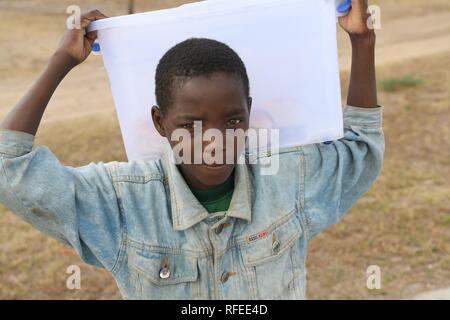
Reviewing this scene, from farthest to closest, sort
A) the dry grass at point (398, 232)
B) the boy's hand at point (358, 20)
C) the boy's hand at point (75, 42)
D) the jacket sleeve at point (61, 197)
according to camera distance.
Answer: the dry grass at point (398, 232) → the boy's hand at point (358, 20) → the boy's hand at point (75, 42) → the jacket sleeve at point (61, 197)

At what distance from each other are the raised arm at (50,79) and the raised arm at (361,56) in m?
0.61

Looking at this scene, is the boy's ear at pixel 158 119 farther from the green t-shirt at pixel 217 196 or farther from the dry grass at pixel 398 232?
the dry grass at pixel 398 232

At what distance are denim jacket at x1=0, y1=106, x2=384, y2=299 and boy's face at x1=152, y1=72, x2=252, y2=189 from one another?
126 mm

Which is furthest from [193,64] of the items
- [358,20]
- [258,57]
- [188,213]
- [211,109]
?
[358,20]

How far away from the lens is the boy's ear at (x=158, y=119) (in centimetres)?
159

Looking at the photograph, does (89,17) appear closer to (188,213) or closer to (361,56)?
(188,213)

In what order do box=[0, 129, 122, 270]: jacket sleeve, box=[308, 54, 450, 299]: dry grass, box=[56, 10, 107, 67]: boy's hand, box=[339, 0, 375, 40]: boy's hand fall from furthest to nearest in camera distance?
box=[308, 54, 450, 299]: dry grass → box=[339, 0, 375, 40]: boy's hand → box=[56, 10, 107, 67]: boy's hand → box=[0, 129, 122, 270]: jacket sleeve

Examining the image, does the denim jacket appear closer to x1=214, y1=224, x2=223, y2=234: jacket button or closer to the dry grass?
x1=214, y1=224, x2=223, y2=234: jacket button

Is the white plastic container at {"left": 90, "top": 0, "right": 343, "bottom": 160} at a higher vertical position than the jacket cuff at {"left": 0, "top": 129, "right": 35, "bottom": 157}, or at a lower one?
higher

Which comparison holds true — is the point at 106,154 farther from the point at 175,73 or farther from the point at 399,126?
the point at 175,73

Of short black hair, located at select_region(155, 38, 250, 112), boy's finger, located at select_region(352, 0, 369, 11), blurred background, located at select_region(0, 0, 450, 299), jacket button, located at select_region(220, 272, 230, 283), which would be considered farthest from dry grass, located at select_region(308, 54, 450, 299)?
short black hair, located at select_region(155, 38, 250, 112)

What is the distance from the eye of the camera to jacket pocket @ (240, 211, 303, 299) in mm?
1647

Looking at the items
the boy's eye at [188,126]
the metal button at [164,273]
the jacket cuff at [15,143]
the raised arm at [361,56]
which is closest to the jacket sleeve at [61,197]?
the jacket cuff at [15,143]

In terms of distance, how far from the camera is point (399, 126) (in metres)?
5.91
